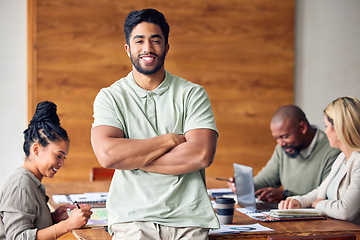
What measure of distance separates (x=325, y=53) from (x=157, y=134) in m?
3.63

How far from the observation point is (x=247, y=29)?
A: 4.91 meters

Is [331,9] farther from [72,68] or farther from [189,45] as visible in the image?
[72,68]

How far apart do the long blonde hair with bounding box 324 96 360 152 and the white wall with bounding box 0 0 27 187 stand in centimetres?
306

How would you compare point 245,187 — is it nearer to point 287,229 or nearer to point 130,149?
point 287,229

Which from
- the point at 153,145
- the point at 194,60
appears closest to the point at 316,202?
the point at 153,145

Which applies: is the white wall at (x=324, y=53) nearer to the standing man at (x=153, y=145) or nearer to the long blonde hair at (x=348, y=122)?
the long blonde hair at (x=348, y=122)

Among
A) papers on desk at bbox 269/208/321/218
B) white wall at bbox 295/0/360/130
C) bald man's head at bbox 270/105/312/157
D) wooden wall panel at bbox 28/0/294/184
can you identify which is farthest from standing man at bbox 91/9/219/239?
white wall at bbox 295/0/360/130

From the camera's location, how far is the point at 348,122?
8.20 ft

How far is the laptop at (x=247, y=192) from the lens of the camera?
2.54m

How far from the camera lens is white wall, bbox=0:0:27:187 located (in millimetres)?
4547

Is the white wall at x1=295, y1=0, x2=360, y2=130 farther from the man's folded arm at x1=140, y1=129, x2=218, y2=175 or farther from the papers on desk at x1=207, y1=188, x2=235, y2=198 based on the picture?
the man's folded arm at x1=140, y1=129, x2=218, y2=175

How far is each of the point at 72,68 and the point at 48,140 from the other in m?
2.29

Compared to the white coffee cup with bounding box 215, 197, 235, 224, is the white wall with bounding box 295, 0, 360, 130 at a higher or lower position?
higher

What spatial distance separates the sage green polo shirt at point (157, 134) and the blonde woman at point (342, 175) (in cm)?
86
